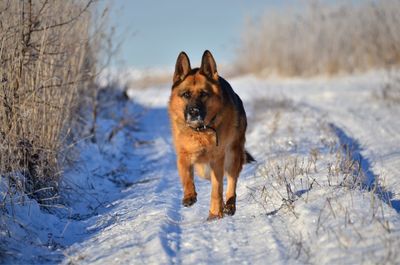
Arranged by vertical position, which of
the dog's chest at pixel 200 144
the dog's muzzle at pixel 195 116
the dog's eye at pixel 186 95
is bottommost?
the dog's chest at pixel 200 144

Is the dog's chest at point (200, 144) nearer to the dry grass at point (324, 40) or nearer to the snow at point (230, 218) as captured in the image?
the snow at point (230, 218)

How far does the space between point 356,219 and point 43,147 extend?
11.5 ft

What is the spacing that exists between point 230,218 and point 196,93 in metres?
1.33

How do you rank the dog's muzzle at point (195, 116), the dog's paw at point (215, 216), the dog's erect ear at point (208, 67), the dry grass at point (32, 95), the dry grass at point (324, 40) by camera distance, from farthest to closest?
the dry grass at point (324, 40), the dog's erect ear at point (208, 67), the dry grass at point (32, 95), the dog's muzzle at point (195, 116), the dog's paw at point (215, 216)

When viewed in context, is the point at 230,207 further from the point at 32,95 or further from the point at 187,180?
the point at 32,95

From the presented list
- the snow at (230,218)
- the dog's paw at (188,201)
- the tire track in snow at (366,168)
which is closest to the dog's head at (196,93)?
the dog's paw at (188,201)

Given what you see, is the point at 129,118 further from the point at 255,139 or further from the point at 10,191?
the point at 10,191

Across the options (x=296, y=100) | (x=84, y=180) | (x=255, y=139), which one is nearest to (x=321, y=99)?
(x=296, y=100)

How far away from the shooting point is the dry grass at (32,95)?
537 cm

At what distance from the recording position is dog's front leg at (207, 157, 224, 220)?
5.14 m

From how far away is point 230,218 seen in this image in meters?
4.97

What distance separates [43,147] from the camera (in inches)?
231

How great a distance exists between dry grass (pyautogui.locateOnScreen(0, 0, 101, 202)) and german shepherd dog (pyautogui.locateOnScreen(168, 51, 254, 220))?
1.42m

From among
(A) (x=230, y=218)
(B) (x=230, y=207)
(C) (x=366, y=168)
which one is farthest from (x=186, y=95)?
(C) (x=366, y=168)
